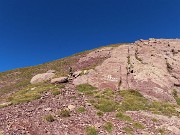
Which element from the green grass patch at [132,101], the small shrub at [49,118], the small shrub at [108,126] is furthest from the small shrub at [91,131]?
the green grass patch at [132,101]

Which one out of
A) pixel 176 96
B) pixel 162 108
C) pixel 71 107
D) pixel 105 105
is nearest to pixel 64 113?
pixel 71 107

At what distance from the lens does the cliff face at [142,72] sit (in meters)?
47.3

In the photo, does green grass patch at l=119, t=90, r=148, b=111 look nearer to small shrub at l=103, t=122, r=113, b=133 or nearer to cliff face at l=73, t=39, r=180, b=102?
cliff face at l=73, t=39, r=180, b=102

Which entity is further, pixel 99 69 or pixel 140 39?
pixel 140 39

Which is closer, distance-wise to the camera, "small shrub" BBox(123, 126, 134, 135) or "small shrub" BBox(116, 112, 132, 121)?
"small shrub" BBox(123, 126, 134, 135)

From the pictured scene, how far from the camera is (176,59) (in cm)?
6619

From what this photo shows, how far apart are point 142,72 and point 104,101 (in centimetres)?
1844

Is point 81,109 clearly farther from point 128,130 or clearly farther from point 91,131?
point 128,130

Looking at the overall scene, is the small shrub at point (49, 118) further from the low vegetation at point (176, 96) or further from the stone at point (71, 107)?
the low vegetation at point (176, 96)

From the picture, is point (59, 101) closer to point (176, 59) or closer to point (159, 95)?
point (159, 95)

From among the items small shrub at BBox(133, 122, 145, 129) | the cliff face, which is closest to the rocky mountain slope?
the cliff face

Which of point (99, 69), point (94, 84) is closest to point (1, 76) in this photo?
point (99, 69)

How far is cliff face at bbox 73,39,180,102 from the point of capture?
47312mm

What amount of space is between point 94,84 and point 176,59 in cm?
2842
